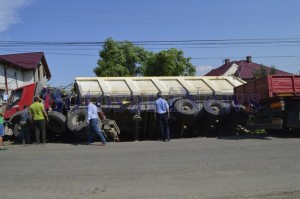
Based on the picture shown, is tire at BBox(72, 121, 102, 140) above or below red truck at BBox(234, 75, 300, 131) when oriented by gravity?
below

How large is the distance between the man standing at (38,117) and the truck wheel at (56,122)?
0.65m

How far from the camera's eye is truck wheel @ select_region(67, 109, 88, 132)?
49.9 ft

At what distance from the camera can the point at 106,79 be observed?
18.7 m

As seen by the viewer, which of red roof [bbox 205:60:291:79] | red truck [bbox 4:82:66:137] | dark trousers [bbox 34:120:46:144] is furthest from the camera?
red roof [bbox 205:60:291:79]

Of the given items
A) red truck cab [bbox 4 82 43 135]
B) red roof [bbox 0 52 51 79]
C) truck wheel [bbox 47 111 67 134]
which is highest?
red roof [bbox 0 52 51 79]

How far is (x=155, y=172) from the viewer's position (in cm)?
893

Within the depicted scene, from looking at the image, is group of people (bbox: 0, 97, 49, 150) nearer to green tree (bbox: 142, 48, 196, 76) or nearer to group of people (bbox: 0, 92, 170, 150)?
group of people (bbox: 0, 92, 170, 150)

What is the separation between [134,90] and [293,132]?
6.39 m

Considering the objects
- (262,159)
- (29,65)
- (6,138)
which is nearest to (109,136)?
(6,138)

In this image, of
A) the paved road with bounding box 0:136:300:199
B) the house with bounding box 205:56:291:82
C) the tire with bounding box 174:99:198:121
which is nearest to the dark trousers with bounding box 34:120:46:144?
the paved road with bounding box 0:136:300:199

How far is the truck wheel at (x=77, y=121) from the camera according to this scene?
15203 mm

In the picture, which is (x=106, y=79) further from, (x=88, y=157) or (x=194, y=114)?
(x=88, y=157)

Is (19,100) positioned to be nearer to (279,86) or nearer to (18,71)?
(279,86)

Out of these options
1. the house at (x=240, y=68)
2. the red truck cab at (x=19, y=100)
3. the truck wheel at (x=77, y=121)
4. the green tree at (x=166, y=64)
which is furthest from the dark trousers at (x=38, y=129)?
the house at (x=240, y=68)
